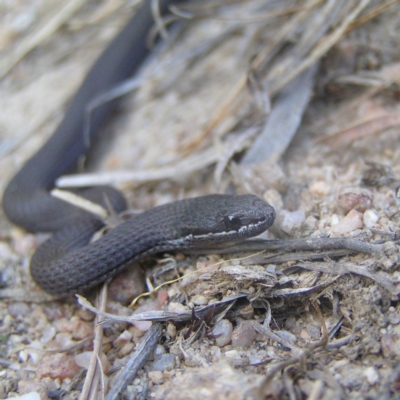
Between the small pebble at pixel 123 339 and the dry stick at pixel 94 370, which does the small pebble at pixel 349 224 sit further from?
the dry stick at pixel 94 370

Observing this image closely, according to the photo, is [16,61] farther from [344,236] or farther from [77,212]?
[344,236]

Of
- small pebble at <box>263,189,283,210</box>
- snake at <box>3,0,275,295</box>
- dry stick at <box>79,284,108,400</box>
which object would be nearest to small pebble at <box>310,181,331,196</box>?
small pebble at <box>263,189,283,210</box>

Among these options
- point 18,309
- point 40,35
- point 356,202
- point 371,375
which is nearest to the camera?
point 371,375

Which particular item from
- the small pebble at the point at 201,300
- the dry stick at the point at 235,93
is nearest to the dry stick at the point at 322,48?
the dry stick at the point at 235,93

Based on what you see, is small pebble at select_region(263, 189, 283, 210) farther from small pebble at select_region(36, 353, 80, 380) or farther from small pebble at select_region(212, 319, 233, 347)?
small pebble at select_region(36, 353, 80, 380)

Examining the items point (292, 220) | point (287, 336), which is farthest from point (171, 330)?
point (292, 220)

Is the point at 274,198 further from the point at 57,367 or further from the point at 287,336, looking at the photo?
the point at 57,367
